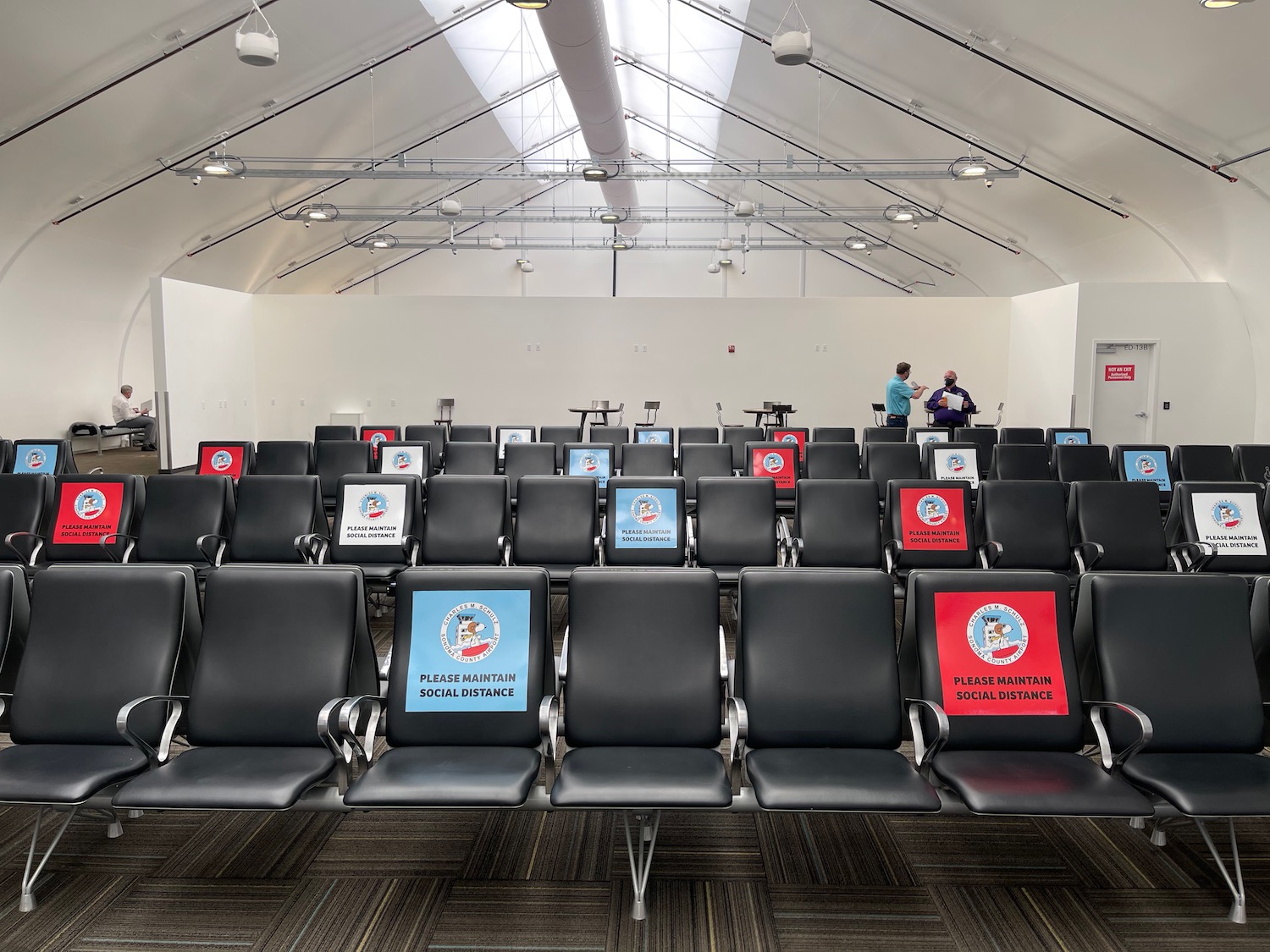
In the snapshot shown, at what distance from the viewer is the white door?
34.1 ft

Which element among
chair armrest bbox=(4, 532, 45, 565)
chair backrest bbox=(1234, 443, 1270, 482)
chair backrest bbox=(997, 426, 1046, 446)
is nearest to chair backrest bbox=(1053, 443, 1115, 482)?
chair backrest bbox=(1234, 443, 1270, 482)

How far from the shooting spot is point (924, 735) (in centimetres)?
228

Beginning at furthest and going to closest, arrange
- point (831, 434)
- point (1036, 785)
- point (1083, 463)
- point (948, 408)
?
point (948, 408)
point (831, 434)
point (1083, 463)
point (1036, 785)

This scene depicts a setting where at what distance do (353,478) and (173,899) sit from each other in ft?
7.84

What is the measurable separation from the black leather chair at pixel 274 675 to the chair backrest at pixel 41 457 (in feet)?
15.8

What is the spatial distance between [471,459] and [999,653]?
4.27m

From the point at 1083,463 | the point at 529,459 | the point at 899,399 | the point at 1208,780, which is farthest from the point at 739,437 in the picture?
the point at 1208,780

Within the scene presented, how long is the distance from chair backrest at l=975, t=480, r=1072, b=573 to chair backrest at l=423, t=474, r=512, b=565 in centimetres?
253

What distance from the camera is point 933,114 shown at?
9641 mm

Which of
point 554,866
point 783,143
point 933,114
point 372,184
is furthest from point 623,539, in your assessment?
point 372,184

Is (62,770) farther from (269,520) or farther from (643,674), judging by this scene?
(269,520)

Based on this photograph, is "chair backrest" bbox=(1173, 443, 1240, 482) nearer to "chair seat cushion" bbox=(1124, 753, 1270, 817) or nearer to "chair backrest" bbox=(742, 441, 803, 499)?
"chair backrest" bbox=(742, 441, 803, 499)

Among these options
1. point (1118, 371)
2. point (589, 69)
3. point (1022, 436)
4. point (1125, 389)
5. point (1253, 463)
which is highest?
point (589, 69)

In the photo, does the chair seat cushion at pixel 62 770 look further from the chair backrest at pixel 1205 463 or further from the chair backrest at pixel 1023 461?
the chair backrest at pixel 1205 463
